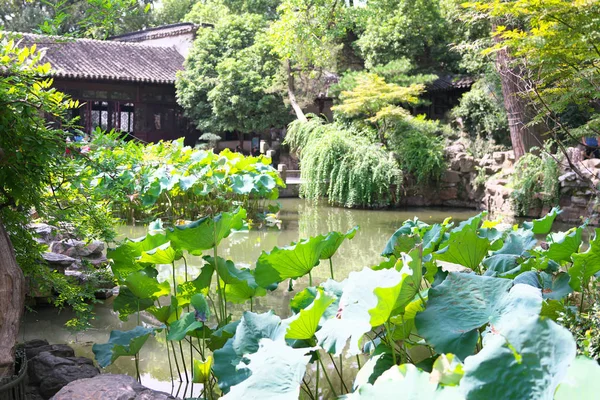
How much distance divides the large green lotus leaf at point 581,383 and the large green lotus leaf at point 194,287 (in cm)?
221

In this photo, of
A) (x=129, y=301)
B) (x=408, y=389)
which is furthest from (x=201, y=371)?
(x=408, y=389)

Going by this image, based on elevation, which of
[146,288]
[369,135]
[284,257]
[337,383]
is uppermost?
[369,135]

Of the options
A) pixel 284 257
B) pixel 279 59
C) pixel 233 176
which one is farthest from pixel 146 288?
pixel 279 59

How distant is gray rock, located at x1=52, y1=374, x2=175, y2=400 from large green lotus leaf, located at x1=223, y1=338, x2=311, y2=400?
760 mm

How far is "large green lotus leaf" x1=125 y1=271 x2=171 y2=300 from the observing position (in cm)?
291

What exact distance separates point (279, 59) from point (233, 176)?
771cm

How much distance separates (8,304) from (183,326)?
683mm

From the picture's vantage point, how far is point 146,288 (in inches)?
117

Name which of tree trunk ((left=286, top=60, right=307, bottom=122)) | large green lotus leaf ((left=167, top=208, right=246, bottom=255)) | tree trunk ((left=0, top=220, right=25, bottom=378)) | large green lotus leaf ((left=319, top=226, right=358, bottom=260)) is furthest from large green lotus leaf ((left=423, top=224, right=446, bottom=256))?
tree trunk ((left=286, top=60, right=307, bottom=122))

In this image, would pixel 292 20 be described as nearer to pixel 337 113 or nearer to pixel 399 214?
pixel 337 113

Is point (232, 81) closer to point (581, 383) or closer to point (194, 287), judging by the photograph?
point (194, 287)

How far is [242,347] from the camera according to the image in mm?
2227

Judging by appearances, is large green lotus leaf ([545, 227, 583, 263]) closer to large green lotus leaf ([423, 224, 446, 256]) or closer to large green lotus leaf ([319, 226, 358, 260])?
large green lotus leaf ([423, 224, 446, 256])

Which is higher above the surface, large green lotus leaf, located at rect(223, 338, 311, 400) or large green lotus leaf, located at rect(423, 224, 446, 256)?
large green lotus leaf, located at rect(423, 224, 446, 256)
